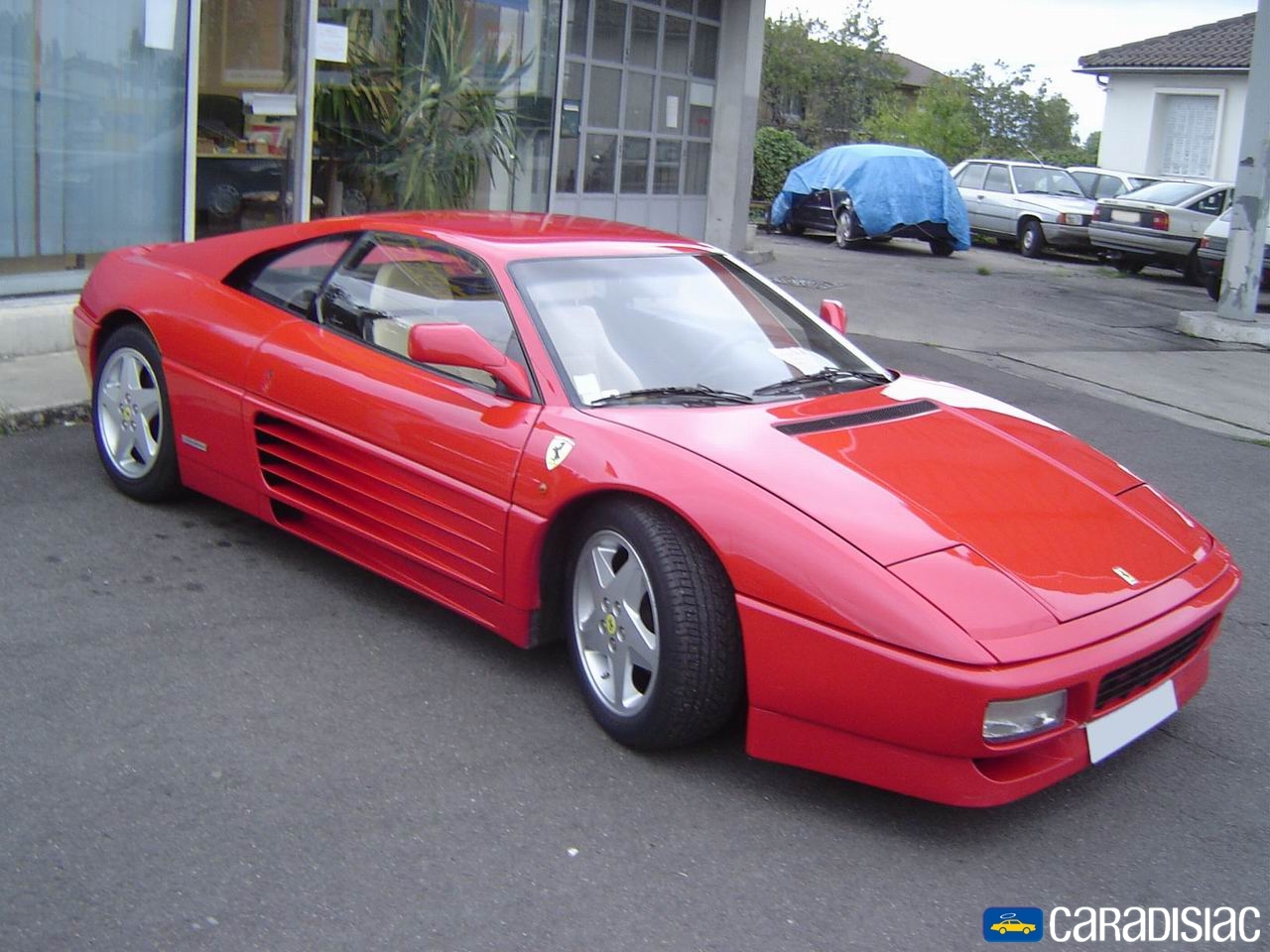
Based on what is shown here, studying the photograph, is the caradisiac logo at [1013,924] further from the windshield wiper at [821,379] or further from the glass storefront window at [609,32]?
the glass storefront window at [609,32]

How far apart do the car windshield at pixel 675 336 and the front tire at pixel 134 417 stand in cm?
174

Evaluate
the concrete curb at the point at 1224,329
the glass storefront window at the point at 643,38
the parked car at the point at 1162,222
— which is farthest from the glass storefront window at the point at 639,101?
the parked car at the point at 1162,222

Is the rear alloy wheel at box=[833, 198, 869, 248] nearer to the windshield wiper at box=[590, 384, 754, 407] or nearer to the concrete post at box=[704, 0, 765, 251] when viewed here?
the concrete post at box=[704, 0, 765, 251]

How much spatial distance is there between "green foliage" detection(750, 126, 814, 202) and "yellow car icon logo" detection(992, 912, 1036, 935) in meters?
24.9

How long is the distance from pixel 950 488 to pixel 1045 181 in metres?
20.3

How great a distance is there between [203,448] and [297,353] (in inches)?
23.8

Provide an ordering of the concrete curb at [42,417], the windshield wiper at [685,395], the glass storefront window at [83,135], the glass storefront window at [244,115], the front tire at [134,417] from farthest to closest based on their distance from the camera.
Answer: the glass storefront window at [244,115] → the glass storefront window at [83,135] → the concrete curb at [42,417] → the front tire at [134,417] → the windshield wiper at [685,395]

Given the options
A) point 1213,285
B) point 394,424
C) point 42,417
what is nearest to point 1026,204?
point 1213,285

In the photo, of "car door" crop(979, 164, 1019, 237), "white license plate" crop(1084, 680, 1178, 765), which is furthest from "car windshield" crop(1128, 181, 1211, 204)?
"white license plate" crop(1084, 680, 1178, 765)

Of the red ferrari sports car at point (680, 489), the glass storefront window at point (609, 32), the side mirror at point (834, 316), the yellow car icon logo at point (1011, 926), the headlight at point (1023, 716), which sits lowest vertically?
the yellow car icon logo at point (1011, 926)

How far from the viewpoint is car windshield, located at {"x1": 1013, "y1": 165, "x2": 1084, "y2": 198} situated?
2223 centimetres

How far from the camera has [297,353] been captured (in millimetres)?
4664

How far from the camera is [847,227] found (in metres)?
20.4

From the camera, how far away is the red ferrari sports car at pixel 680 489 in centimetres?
322
